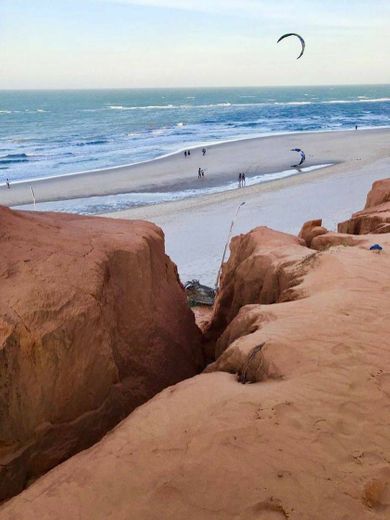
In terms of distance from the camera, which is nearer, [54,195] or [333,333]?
[333,333]

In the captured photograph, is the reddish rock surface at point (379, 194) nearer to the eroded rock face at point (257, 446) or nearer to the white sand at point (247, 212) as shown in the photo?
the white sand at point (247, 212)

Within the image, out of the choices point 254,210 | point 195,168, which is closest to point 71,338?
point 254,210

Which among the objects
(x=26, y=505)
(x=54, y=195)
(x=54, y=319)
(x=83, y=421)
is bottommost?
(x=54, y=195)

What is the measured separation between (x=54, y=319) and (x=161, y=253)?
2777 millimetres

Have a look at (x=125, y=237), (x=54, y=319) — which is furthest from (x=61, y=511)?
(x=125, y=237)

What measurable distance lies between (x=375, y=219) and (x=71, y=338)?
789 cm

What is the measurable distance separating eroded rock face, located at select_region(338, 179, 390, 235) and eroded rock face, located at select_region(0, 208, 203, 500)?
5669 mm

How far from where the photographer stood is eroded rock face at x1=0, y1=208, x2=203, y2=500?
4.00m

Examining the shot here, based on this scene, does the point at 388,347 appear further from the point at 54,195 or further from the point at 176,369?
the point at 54,195

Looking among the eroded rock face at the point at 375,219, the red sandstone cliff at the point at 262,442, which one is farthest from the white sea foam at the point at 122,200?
the red sandstone cliff at the point at 262,442

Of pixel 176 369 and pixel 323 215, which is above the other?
pixel 176 369

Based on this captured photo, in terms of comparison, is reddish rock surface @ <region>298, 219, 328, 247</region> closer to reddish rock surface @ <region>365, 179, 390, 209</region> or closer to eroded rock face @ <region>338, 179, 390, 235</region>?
eroded rock face @ <region>338, 179, 390, 235</region>

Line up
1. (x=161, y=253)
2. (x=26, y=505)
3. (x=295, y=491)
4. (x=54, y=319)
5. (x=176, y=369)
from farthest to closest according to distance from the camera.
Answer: (x=161, y=253) < (x=176, y=369) < (x=54, y=319) < (x=26, y=505) < (x=295, y=491)

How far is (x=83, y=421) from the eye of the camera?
14.5 ft
